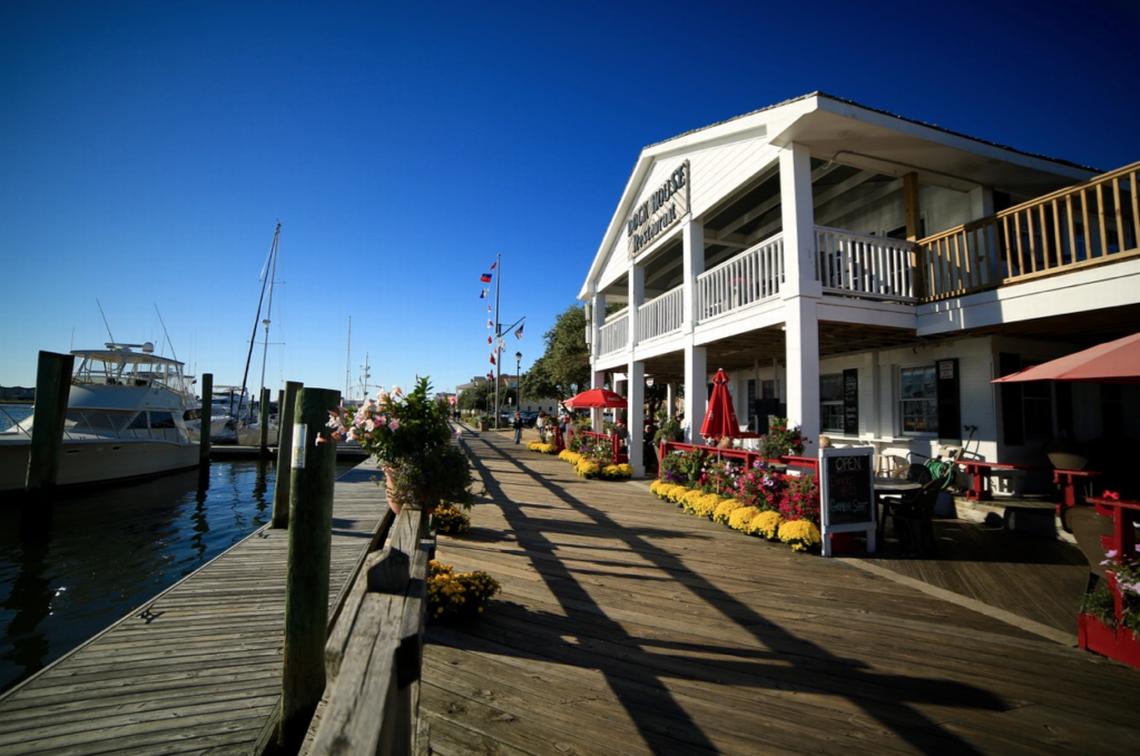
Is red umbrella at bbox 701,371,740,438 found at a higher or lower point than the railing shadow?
higher

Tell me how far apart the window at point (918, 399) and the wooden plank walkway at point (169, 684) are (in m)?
10.3

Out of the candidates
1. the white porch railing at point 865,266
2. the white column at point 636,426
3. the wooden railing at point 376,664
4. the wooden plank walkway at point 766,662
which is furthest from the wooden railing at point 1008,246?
the wooden railing at point 376,664

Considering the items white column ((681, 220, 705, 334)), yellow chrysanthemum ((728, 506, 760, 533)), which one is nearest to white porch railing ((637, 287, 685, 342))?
white column ((681, 220, 705, 334))

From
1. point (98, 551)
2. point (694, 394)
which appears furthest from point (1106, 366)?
point (98, 551)

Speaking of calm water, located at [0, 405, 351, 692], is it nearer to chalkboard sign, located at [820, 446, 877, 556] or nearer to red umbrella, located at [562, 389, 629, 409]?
red umbrella, located at [562, 389, 629, 409]

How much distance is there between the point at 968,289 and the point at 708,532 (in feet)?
17.9

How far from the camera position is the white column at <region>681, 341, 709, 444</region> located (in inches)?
412

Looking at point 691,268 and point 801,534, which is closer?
point 801,534

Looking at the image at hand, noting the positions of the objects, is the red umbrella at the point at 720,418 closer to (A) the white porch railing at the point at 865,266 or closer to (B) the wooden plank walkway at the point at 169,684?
(A) the white porch railing at the point at 865,266

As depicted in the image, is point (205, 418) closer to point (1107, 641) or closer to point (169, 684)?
point (169, 684)

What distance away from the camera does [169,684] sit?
154 inches

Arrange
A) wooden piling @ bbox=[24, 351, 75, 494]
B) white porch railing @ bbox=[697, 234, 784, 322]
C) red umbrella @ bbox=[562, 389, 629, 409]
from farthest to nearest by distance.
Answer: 1. red umbrella @ bbox=[562, 389, 629, 409]
2. wooden piling @ bbox=[24, 351, 75, 494]
3. white porch railing @ bbox=[697, 234, 784, 322]

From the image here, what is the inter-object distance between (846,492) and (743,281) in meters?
4.36

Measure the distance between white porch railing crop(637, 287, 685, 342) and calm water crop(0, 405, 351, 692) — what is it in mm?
10862
